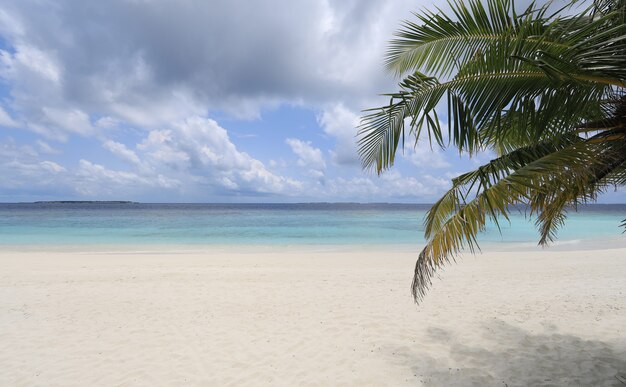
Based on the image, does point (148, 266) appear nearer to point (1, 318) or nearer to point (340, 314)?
point (1, 318)

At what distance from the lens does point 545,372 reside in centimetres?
406

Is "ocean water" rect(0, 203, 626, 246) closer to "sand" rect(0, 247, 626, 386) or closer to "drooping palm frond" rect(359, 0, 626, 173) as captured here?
"drooping palm frond" rect(359, 0, 626, 173)

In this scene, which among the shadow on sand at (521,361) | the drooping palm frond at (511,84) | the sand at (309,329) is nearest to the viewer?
the drooping palm frond at (511,84)

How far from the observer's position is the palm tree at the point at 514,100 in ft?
8.55

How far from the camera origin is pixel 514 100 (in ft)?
9.53

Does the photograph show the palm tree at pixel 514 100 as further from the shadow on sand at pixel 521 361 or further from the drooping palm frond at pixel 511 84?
the shadow on sand at pixel 521 361

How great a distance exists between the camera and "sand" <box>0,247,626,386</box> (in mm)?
4102

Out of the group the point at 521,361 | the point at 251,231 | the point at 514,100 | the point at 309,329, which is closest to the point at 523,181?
the point at 514,100

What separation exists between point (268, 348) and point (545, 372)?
11.2 ft

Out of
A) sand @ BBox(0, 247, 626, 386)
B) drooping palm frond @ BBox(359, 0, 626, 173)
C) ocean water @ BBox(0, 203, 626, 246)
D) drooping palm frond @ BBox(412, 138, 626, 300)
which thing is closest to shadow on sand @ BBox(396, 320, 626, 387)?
sand @ BBox(0, 247, 626, 386)

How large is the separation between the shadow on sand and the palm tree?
1.63 metres

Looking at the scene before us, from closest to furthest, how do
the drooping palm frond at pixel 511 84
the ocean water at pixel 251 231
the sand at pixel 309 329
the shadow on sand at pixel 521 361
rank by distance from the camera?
1. the drooping palm frond at pixel 511 84
2. the shadow on sand at pixel 521 361
3. the sand at pixel 309 329
4. the ocean water at pixel 251 231

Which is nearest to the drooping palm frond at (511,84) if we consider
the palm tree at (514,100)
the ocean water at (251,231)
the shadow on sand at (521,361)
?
the palm tree at (514,100)

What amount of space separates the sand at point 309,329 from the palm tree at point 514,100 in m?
1.97
